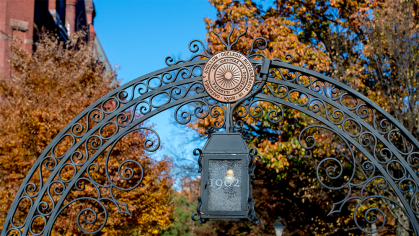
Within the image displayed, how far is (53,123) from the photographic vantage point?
46.0 feet

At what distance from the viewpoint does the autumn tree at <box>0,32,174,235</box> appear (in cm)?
1388

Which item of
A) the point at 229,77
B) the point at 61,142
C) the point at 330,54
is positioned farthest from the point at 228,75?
the point at 330,54

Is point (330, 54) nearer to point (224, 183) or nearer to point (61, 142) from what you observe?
point (61, 142)

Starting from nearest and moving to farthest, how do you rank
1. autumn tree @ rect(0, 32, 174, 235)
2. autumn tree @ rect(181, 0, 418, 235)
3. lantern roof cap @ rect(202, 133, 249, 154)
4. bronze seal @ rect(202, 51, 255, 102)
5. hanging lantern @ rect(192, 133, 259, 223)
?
1. hanging lantern @ rect(192, 133, 259, 223)
2. lantern roof cap @ rect(202, 133, 249, 154)
3. bronze seal @ rect(202, 51, 255, 102)
4. autumn tree @ rect(181, 0, 418, 235)
5. autumn tree @ rect(0, 32, 174, 235)

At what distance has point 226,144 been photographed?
5863 mm

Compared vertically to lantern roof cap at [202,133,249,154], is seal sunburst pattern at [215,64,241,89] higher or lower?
higher

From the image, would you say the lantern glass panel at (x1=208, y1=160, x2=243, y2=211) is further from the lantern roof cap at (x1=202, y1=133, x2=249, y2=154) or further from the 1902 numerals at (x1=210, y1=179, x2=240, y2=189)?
the lantern roof cap at (x1=202, y1=133, x2=249, y2=154)

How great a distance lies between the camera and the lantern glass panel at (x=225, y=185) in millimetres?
5625

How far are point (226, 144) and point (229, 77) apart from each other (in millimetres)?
963

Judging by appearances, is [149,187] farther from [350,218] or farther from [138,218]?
[350,218]

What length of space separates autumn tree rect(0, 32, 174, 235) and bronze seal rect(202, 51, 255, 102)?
7590 mm

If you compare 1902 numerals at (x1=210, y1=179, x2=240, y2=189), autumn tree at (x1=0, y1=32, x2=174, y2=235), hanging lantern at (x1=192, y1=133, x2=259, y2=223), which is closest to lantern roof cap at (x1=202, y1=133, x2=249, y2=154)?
hanging lantern at (x1=192, y1=133, x2=259, y2=223)

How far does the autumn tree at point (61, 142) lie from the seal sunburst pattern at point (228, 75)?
25.1 feet

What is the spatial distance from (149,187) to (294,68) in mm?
12028
